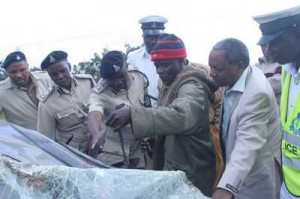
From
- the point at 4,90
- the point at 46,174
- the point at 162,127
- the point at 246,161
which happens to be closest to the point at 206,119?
the point at 162,127

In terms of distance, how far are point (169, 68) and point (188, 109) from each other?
1.32 ft

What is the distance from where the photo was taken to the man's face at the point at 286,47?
274cm

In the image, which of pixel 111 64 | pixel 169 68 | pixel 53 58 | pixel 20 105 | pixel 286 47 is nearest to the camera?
pixel 286 47

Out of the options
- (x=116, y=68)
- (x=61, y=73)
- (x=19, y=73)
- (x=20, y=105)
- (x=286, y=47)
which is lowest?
(x=20, y=105)

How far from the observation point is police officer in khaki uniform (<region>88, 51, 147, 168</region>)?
156 inches

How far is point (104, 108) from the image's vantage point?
407cm

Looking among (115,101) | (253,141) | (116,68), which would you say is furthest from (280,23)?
(115,101)

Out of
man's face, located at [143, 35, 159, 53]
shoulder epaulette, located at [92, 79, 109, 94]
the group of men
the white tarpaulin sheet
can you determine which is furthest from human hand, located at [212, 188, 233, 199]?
man's face, located at [143, 35, 159, 53]

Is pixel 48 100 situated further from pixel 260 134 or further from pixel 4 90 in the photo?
pixel 260 134

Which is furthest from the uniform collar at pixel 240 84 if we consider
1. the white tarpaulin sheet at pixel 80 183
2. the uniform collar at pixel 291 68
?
the white tarpaulin sheet at pixel 80 183

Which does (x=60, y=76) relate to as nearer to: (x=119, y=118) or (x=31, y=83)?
(x=31, y=83)

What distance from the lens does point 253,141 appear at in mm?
2918

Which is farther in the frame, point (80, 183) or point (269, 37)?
point (269, 37)

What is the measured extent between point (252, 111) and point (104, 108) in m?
1.40
